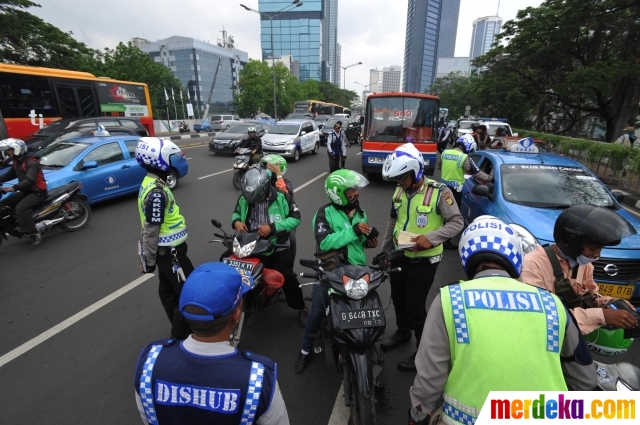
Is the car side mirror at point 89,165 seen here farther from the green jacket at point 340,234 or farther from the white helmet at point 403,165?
the white helmet at point 403,165

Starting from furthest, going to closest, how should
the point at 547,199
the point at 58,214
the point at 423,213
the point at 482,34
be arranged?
the point at 482,34 < the point at 58,214 < the point at 547,199 < the point at 423,213

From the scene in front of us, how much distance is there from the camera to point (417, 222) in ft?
8.92

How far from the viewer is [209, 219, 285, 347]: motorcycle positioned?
117 inches

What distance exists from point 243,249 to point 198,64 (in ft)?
315

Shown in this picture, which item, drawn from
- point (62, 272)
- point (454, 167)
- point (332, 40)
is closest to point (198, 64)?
point (62, 272)

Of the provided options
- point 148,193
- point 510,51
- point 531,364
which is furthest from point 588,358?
point 510,51

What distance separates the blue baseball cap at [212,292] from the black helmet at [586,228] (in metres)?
1.69

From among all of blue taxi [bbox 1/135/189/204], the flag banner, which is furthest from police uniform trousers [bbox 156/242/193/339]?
blue taxi [bbox 1/135/189/204]

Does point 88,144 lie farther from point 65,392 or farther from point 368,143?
point 368,143

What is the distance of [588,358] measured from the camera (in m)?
1.29

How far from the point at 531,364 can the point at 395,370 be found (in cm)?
194

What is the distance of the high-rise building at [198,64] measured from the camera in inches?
3287

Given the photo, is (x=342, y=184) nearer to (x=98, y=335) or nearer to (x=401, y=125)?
(x=98, y=335)

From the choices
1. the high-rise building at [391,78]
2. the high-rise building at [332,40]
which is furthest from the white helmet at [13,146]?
the high-rise building at [391,78]
